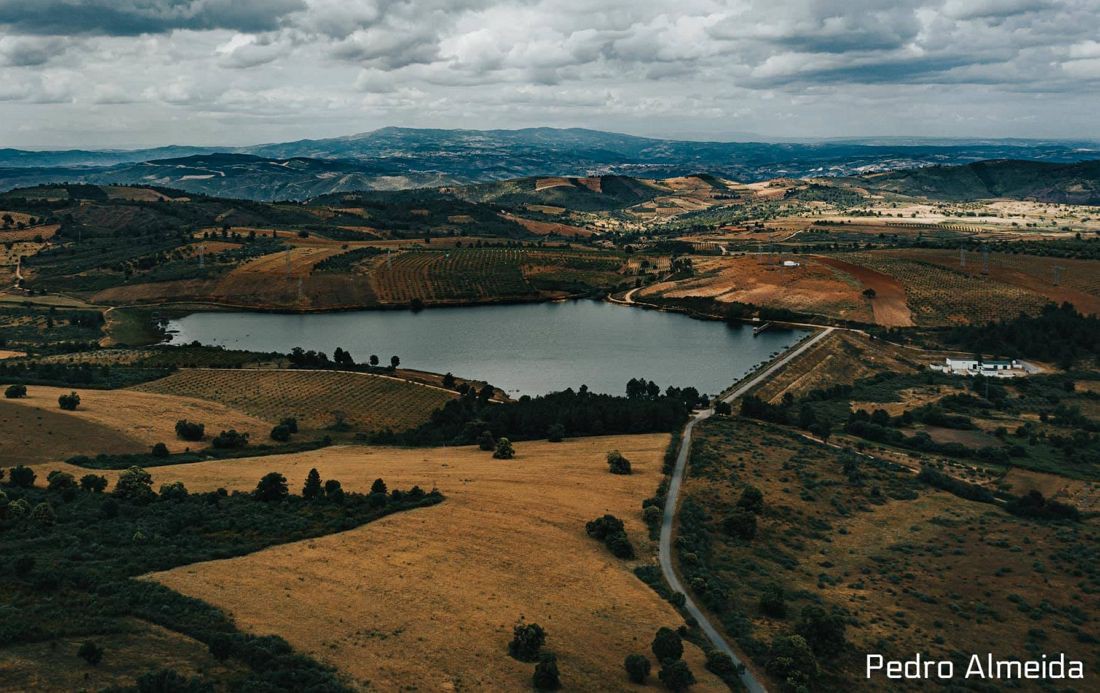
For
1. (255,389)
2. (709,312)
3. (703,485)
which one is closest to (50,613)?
(703,485)

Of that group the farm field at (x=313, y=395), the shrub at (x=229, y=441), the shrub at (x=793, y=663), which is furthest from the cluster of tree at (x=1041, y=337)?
the shrub at (x=229, y=441)

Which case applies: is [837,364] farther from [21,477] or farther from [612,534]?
[21,477]

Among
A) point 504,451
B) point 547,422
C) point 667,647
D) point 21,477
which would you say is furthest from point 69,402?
point 667,647

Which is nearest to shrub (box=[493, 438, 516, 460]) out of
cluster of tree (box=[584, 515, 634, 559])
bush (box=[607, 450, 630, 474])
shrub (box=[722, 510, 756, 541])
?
bush (box=[607, 450, 630, 474])

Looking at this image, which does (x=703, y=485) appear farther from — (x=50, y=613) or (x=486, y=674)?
(x=50, y=613)

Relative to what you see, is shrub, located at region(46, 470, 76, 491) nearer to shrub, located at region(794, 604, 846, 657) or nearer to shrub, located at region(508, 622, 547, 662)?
shrub, located at region(508, 622, 547, 662)
